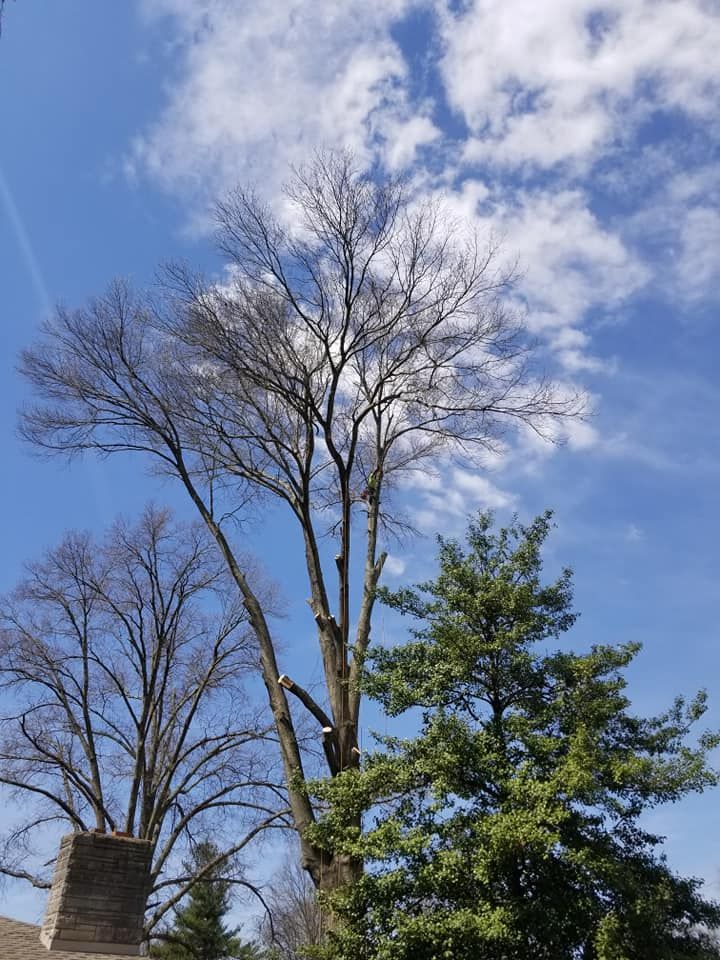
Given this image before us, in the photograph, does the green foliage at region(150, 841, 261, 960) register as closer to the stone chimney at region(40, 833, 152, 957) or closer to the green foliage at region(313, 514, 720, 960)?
the stone chimney at region(40, 833, 152, 957)

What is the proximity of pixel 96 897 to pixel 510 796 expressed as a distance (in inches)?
208

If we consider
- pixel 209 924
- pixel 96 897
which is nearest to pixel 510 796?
pixel 96 897

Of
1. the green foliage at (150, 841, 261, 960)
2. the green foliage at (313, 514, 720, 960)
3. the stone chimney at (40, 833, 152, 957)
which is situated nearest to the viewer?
the green foliage at (313, 514, 720, 960)

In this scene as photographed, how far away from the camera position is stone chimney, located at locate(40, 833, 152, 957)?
32.0ft

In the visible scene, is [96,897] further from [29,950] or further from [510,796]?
[510,796]

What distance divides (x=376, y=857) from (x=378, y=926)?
0.61 meters

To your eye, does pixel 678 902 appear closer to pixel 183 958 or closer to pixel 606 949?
pixel 606 949

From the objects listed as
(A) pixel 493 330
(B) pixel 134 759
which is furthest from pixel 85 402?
(B) pixel 134 759

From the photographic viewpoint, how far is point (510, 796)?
796cm

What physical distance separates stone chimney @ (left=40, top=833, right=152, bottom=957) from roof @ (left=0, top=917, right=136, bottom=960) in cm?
13

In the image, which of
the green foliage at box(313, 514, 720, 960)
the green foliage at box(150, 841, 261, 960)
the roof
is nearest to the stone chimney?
the roof

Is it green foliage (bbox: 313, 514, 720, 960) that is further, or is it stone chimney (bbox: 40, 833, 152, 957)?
stone chimney (bbox: 40, 833, 152, 957)

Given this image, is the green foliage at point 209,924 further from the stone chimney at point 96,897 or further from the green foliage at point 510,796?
the green foliage at point 510,796

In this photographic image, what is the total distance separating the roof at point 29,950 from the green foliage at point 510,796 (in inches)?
121
